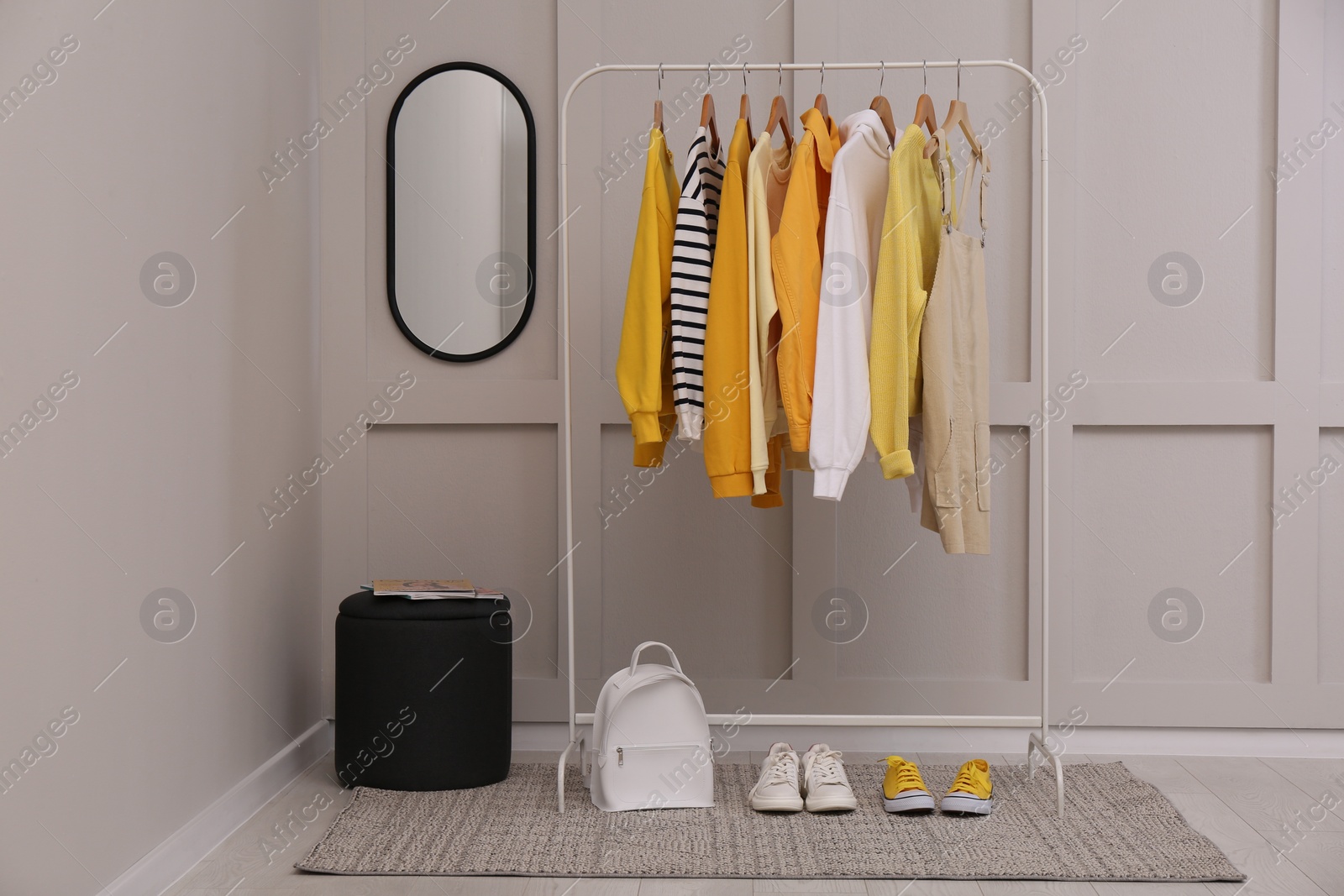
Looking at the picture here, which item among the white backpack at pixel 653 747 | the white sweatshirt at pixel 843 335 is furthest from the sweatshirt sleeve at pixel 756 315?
the white backpack at pixel 653 747

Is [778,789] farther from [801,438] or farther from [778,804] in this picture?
[801,438]

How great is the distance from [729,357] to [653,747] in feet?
2.72

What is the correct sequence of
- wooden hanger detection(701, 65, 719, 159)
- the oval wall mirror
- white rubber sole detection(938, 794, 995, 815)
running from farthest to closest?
the oval wall mirror < wooden hanger detection(701, 65, 719, 159) < white rubber sole detection(938, 794, 995, 815)

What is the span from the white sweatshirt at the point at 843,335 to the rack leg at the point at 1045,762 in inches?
29.8

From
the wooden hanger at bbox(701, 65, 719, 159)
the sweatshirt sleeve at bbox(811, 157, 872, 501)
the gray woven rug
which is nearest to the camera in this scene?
the gray woven rug

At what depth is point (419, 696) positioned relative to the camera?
7.25 ft

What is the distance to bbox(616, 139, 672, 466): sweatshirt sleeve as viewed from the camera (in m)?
2.07

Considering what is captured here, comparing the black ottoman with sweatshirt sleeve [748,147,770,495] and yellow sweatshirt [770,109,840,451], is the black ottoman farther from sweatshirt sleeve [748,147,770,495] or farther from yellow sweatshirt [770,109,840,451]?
yellow sweatshirt [770,109,840,451]

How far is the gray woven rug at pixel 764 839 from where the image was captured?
1831 mm

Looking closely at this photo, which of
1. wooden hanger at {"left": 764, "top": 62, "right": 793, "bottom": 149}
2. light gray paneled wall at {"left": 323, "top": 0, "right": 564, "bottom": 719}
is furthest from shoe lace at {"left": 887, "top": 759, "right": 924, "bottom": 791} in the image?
wooden hanger at {"left": 764, "top": 62, "right": 793, "bottom": 149}

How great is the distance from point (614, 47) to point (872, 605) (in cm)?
164

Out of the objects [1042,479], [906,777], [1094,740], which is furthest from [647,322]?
[1094,740]

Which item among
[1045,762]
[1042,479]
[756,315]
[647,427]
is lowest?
[1045,762]

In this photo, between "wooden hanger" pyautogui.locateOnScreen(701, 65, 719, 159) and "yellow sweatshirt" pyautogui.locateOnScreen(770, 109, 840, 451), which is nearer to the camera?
"yellow sweatshirt" pyautogui.locateOnScreen(770, 109, 840, 451)
